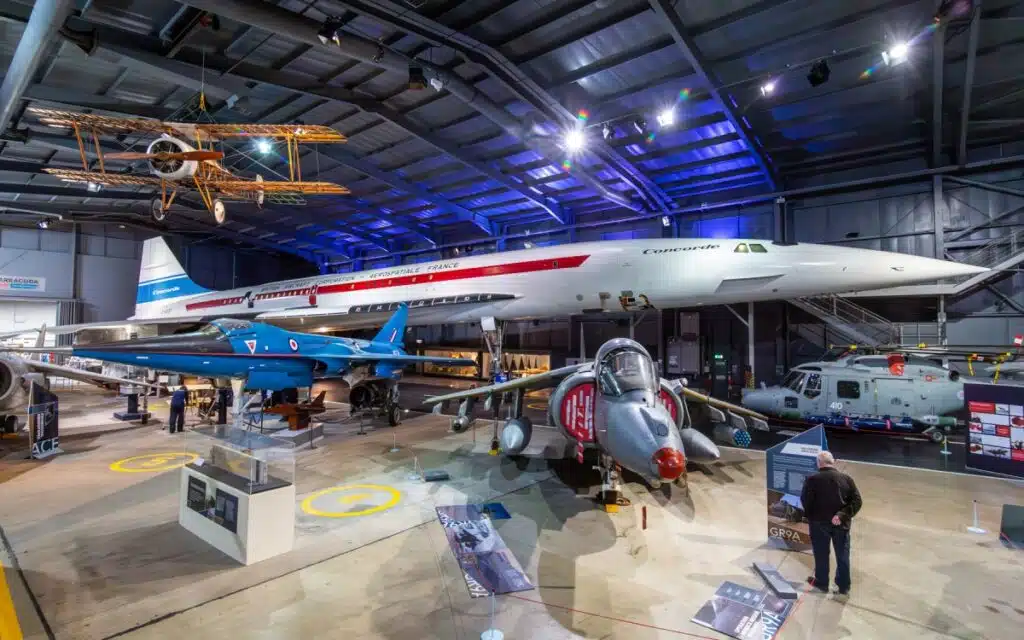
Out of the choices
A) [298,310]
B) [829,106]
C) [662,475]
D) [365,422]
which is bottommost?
[365,422]

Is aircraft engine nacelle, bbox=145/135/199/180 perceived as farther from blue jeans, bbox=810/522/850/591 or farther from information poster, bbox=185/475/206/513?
blue jeans, bbox=810/522/850/591

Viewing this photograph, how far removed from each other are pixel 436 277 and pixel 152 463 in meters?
10.1

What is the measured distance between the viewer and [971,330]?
15477mm

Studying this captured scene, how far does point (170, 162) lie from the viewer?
40.4 feet

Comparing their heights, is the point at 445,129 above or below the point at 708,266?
above

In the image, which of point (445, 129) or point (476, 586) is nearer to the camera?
point (476, 586)

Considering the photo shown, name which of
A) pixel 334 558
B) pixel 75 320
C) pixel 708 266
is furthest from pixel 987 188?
pixel 75 320

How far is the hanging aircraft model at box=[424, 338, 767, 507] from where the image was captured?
5070 mm

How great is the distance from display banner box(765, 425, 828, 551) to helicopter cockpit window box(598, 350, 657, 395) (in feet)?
5.50

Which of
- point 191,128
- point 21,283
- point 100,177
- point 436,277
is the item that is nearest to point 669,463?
point 436,277

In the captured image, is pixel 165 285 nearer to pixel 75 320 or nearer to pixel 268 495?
pixel 75 320

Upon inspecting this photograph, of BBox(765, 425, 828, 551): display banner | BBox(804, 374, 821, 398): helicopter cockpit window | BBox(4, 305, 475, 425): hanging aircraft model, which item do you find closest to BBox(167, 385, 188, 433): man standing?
BBox(4, 305, 475, 425): hanging aircraft model

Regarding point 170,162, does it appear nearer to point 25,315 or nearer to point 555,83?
point 555,83

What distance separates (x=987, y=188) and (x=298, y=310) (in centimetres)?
2535
